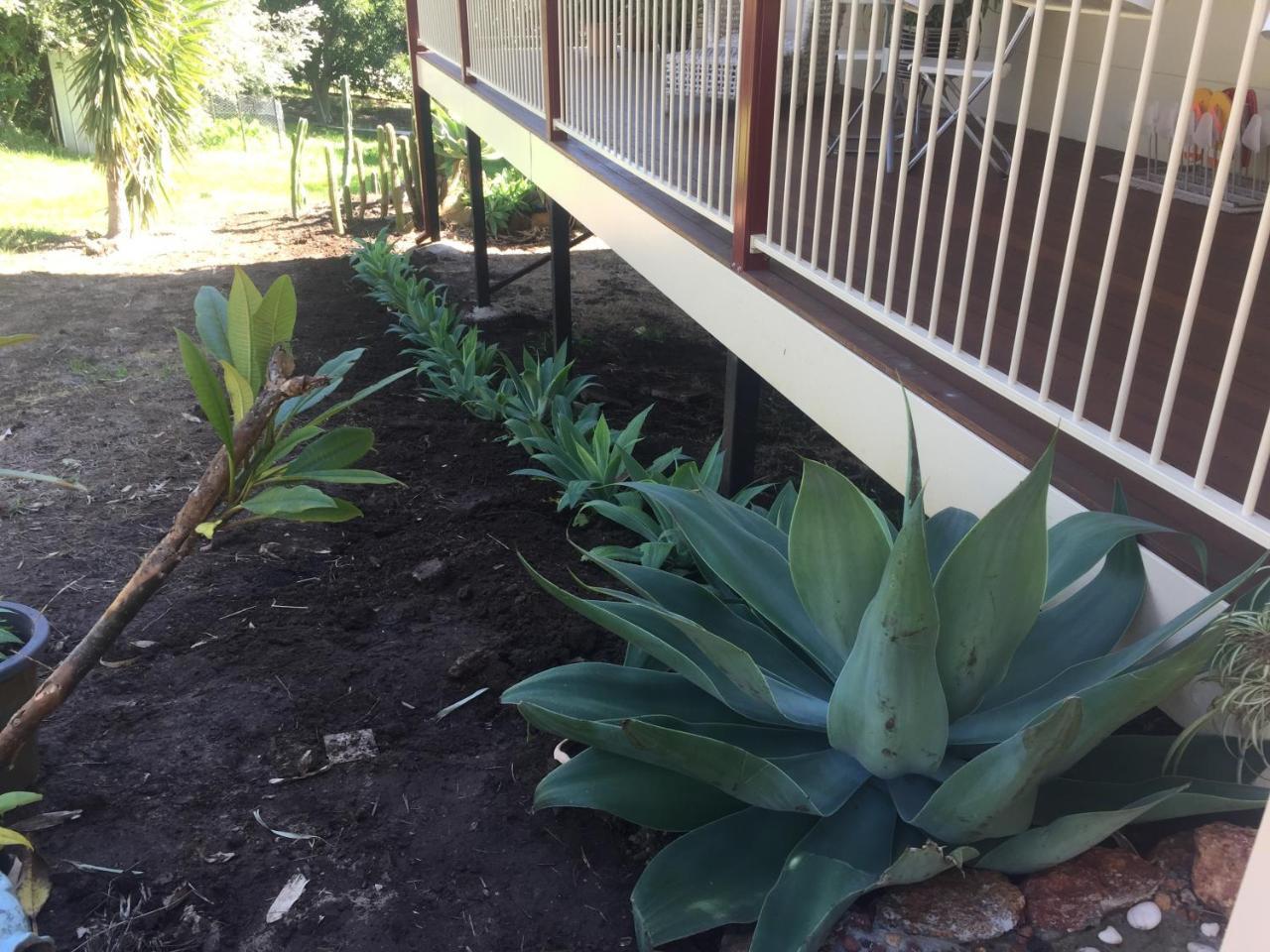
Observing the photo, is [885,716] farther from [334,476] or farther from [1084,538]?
[334,476]

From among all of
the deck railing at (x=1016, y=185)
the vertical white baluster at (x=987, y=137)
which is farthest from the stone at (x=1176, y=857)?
the vertical white baluster at (x=987, y=137)

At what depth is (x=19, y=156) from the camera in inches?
603

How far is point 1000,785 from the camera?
1690 mm

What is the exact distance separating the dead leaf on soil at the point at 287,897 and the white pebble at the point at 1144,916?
185 centimetres

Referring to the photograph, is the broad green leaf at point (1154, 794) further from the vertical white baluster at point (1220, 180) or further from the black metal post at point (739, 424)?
the black metal post at point (739, 424)

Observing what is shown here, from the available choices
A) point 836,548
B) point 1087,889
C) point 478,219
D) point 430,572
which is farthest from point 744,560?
point 478,219

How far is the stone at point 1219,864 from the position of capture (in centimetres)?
168

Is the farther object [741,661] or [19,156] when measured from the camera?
[19,156]

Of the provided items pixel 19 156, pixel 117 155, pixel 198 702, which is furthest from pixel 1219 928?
pixel 19 156

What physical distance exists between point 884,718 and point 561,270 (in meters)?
4.91

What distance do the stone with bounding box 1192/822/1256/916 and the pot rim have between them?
2.77 m

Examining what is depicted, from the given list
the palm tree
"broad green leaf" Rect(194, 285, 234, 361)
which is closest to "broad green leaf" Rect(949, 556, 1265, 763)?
"broad green leaf" Rect(194, 285, 234, 361)

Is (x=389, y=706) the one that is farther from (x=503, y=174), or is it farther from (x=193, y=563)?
(x=503, y=174)

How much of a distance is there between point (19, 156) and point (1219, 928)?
59.4 feet
